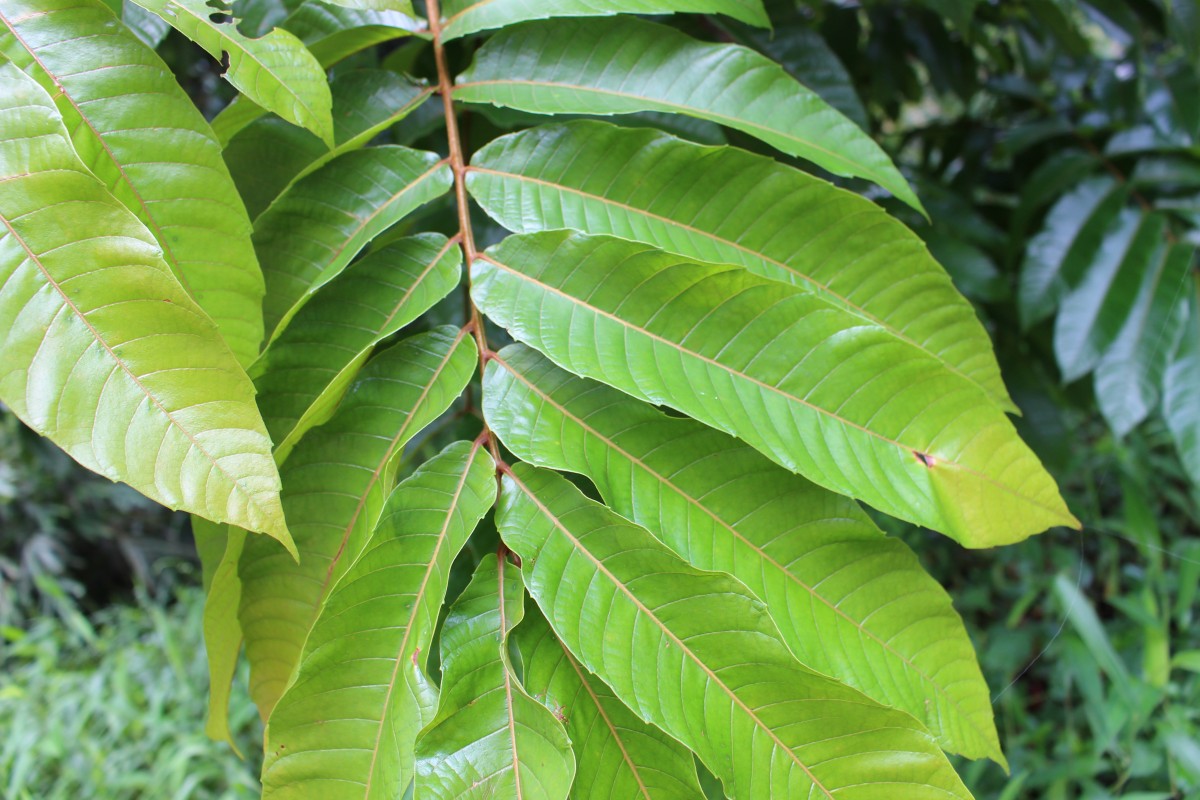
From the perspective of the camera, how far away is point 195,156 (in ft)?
1.85

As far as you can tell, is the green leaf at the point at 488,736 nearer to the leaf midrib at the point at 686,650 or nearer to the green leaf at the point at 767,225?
the leaf midrib at the point at 686,650

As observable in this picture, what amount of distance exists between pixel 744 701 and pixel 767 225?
0.37 meters

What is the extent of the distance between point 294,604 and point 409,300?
24cm

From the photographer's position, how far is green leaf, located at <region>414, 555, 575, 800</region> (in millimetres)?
473

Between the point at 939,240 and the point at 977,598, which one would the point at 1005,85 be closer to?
the point at 939,240

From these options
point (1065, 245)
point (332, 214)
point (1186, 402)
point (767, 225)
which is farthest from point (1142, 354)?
point (332, 214)

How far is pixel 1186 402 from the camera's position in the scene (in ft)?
4.29

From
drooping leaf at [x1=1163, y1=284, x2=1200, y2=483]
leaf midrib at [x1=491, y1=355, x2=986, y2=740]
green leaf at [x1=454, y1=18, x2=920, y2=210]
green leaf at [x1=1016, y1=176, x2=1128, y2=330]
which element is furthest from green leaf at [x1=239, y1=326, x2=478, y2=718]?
drooping leaf at [x1=1163, y1=284, x2=1200, y2=483]

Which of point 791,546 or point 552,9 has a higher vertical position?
point 552,9

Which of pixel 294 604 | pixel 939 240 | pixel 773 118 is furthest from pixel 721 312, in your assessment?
pixel 939 240

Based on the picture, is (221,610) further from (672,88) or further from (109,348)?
(672,88)

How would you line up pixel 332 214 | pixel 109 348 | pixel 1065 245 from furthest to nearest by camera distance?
1. pixel 1065 245
2. pixel 332 214
3. pixel 109 348

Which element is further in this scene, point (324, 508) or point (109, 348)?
point (324, 508)

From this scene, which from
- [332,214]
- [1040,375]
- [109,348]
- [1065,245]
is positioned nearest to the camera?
[109,348]
